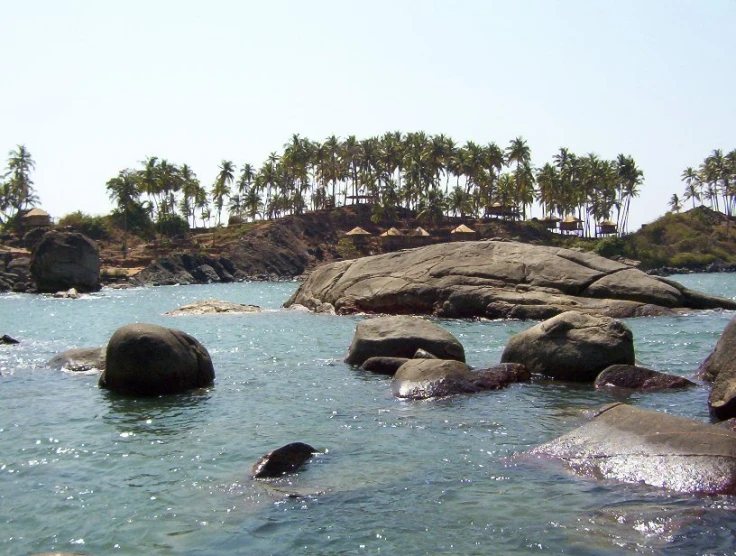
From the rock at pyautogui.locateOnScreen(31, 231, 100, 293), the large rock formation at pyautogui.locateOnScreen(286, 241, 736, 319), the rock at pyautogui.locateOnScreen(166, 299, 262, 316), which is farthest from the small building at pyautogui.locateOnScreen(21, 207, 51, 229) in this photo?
the large rock formation at pyautogui.locateOnScreen(286, 241, 736, 319)

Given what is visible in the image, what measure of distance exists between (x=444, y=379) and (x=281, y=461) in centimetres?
576

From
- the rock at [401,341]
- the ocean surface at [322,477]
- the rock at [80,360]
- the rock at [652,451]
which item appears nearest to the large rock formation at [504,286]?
the rock at [401,341]

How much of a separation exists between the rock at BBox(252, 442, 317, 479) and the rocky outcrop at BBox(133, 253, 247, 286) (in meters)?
78.2

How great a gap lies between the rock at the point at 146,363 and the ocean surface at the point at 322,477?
563 mm

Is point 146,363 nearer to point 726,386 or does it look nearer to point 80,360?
point 80,360

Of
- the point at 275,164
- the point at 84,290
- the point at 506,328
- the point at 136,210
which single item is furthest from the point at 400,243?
the point at 506,328

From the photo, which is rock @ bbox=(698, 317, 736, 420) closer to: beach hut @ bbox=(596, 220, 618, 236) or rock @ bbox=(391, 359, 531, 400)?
rock @ bbox=(391, 359, 531, 400)

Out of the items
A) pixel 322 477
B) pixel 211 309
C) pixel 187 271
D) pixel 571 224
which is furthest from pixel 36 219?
pixel 322 477

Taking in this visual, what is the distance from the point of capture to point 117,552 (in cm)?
734

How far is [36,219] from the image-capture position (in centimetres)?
9612

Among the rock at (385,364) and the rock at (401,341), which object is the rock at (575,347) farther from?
the rock at (385,364)

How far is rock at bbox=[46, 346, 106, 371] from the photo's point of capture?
62.1 feet

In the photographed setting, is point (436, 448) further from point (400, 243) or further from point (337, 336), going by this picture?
point (400, 243)

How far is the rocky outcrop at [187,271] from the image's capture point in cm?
8650
